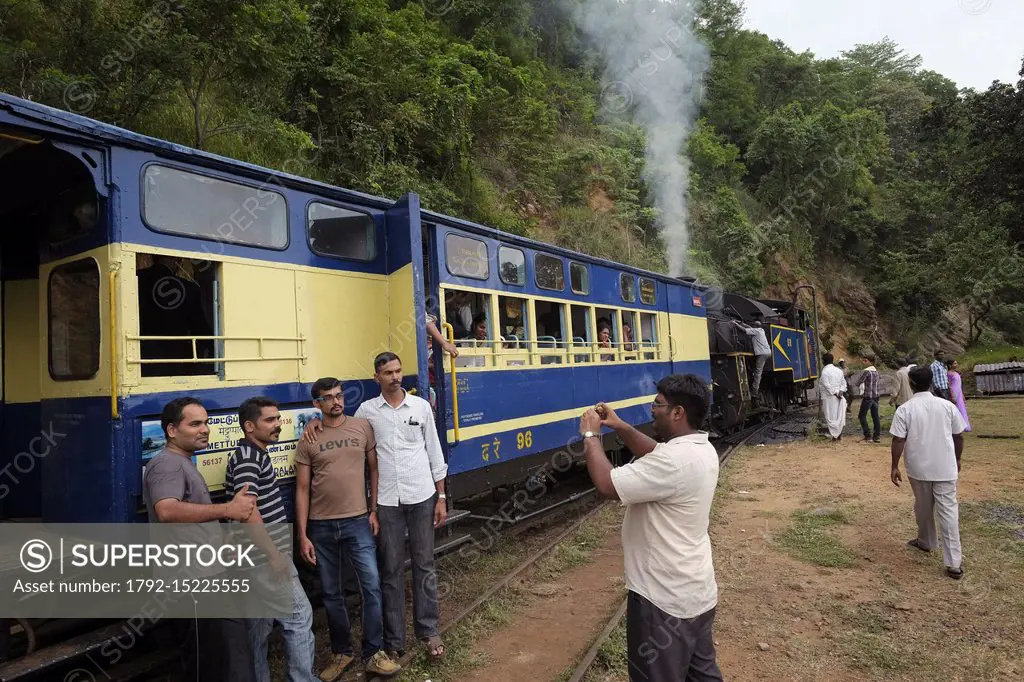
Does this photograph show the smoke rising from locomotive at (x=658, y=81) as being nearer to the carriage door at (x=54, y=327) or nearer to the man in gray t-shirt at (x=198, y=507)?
the carriage door at (x=54, y=327)

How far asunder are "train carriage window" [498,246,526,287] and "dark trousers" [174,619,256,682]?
14.4 ft

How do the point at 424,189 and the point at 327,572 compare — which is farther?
the point at 424,189

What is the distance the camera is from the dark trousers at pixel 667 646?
8.48ft

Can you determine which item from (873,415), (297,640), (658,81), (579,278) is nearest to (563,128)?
(658,81)

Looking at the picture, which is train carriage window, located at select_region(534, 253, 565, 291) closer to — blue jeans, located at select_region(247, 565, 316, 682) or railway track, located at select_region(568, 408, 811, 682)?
railway track, located at select_region(568, 408, 811, 682)

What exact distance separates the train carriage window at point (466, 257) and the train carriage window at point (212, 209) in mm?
1786

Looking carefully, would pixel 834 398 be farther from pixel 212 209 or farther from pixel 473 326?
pixel 212 209

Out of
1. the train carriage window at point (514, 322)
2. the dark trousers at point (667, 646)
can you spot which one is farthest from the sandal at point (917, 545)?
the dark trousers at point (667, 646)

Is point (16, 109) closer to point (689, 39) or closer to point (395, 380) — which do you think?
point (395, 380)

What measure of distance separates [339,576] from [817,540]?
5.20 metres

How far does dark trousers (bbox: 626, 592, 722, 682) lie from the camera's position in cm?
259

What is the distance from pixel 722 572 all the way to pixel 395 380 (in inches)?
151

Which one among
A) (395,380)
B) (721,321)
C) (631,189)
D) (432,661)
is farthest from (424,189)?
(631,189)

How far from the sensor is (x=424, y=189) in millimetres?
12711
